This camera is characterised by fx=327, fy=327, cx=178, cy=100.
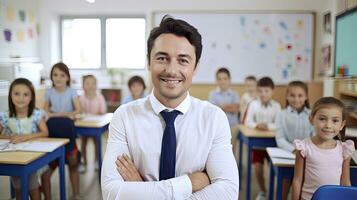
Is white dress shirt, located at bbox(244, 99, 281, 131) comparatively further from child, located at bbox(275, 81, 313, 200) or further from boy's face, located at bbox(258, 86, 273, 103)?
Result: child, located at bbox(275, 81, 313, 200)

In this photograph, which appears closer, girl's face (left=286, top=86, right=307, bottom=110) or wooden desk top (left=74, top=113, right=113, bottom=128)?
girl's face (left=286, top=86, right=307, bottom=110)

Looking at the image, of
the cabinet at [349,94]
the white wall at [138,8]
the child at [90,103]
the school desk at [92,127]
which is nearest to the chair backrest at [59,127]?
the school desk at [92,127]

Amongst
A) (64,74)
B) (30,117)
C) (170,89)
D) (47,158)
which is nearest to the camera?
(170,89)

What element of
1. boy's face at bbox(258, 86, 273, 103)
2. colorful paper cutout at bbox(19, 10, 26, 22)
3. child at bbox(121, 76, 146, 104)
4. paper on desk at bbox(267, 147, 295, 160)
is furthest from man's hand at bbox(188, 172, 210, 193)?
colorful paper cutout at bbox(19, 10, 26, 22)

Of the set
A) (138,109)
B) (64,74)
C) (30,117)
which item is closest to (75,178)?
(30,117)

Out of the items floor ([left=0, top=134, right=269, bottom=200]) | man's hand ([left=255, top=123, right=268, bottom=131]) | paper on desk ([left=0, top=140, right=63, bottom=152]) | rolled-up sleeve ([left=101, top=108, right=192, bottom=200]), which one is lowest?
floor ([left=0, top=134, right=269, bottom=200])

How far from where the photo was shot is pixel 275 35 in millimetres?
5793

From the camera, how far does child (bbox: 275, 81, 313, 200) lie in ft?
8.30

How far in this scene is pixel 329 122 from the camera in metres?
1.84

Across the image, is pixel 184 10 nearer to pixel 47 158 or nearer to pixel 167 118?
pixel 47 158

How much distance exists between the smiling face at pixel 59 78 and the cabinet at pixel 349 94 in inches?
120

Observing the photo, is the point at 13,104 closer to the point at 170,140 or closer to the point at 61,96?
the point at 61,96

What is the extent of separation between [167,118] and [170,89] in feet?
0.42

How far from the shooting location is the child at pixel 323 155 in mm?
1846
